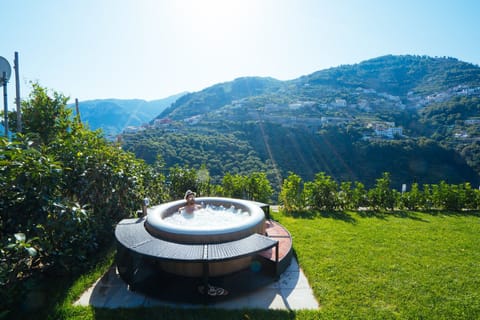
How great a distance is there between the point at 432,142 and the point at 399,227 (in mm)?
29248

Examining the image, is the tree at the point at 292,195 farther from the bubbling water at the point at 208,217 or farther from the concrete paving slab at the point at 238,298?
the concrete paving slab at the point at 238,298

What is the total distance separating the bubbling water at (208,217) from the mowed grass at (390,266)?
1425 millimetres

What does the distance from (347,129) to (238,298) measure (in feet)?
121

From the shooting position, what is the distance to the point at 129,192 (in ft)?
17.8

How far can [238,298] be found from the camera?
10.7 feet

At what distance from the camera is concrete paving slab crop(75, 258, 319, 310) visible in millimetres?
3104

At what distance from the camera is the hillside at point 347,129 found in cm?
2431

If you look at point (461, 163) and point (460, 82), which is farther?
point (460, 82)

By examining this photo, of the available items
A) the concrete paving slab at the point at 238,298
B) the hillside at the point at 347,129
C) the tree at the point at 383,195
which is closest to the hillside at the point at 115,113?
the hillside at the point at 347,129

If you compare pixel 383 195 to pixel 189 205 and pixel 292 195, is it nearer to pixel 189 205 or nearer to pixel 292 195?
pixel 292 195

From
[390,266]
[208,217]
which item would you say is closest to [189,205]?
[208,217]

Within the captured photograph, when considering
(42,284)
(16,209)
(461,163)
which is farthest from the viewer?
(461,163)

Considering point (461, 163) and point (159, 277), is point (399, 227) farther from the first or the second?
point (461, 163)

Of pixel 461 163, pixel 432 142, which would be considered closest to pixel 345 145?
pixel 432 142
